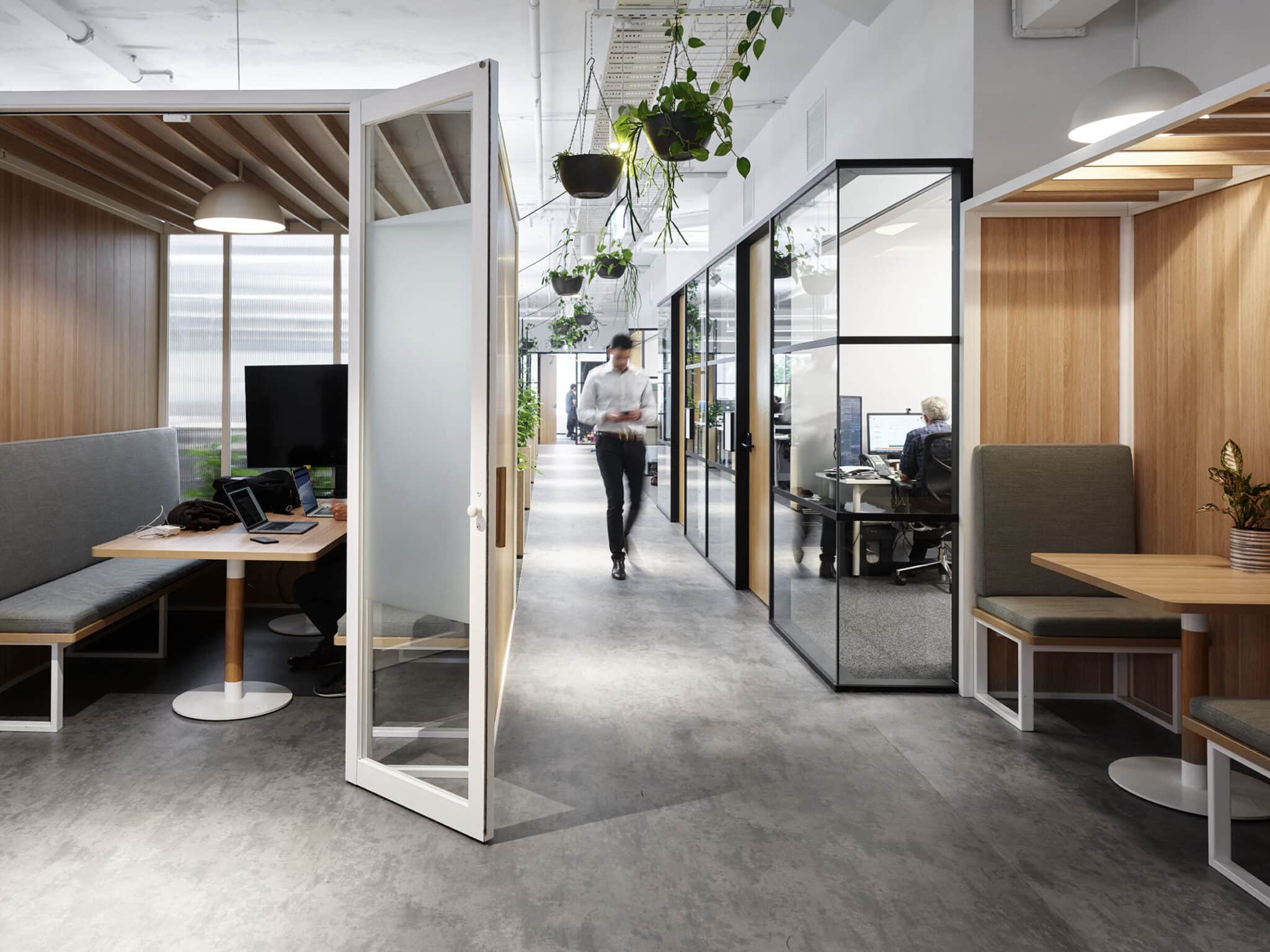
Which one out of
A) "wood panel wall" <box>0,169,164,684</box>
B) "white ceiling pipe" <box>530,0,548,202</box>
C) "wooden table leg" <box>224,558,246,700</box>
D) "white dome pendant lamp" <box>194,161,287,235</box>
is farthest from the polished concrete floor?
"white ceiling pipe" <box>530,0,548,202</box>

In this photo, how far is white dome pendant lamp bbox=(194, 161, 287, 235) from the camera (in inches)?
154

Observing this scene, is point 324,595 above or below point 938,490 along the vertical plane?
below

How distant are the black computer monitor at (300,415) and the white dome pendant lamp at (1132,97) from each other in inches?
142

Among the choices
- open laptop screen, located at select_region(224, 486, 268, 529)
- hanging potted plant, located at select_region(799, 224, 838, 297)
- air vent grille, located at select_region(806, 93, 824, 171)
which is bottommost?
open laptop screen, located at select_region(224, 486, 268, 529)

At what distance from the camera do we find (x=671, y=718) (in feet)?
12.1

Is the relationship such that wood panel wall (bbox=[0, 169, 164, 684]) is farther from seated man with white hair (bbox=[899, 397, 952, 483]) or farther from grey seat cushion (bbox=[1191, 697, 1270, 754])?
grey seat cushion (bbox=[1191, 697, 1270, 754])

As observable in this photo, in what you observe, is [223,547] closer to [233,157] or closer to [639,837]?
[233,157]

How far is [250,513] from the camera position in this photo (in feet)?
12.9

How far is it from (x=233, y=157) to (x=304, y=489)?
1.64m

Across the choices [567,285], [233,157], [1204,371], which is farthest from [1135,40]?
[567,285]

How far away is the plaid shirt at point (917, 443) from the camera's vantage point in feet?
12.8

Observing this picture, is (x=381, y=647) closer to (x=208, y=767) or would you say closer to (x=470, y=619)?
(x=470, y=619)

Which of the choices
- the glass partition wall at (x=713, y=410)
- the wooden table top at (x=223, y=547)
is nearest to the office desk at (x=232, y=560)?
the wooden table top at (x=223, y=547)

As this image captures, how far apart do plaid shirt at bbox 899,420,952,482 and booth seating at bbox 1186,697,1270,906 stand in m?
1.59
